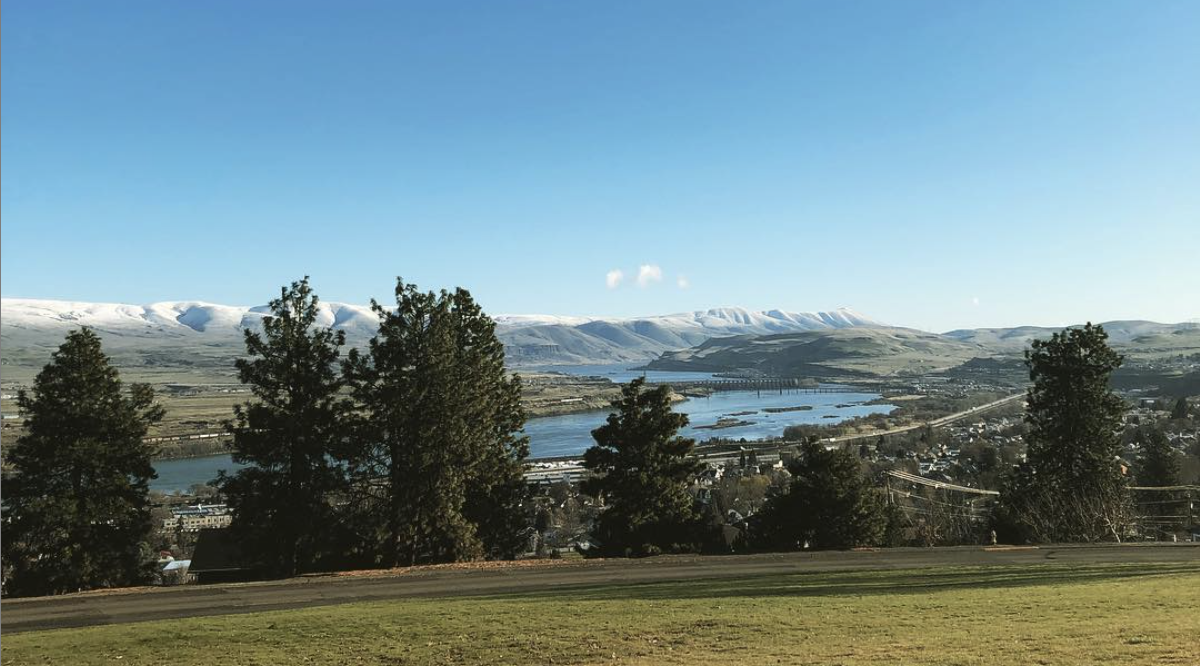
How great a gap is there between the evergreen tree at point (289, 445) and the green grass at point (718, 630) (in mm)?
9766

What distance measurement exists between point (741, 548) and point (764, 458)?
5373 cm

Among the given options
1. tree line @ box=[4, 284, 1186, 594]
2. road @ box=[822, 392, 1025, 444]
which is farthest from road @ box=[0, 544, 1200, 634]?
road @ box=[822, 392, 1025, 444]

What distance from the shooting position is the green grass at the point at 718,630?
1036 centimetres

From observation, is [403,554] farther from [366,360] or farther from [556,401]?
[556,401]

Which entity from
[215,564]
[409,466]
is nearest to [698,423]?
[215,564]

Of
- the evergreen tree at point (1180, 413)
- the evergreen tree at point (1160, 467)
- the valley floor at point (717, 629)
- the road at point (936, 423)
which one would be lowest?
the road at point (936, 423)

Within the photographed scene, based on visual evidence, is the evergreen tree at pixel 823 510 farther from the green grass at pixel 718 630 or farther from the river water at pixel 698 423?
the river water at pixel 698 423

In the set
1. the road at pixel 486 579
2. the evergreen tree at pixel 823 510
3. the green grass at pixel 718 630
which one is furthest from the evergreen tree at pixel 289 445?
the evergreen tree at pixel 823 510

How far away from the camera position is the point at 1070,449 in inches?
1304

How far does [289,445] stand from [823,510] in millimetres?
22473

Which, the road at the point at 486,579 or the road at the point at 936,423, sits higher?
the road at the point at 486,579

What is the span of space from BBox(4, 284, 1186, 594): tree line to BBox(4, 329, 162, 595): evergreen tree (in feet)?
0.20

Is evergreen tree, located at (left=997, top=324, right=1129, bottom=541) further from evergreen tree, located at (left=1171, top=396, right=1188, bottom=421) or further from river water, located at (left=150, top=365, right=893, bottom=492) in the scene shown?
evergreen tree, located at (left=1171, top=396, right=1188, bottom=421)

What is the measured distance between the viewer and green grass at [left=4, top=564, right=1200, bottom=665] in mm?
10359
